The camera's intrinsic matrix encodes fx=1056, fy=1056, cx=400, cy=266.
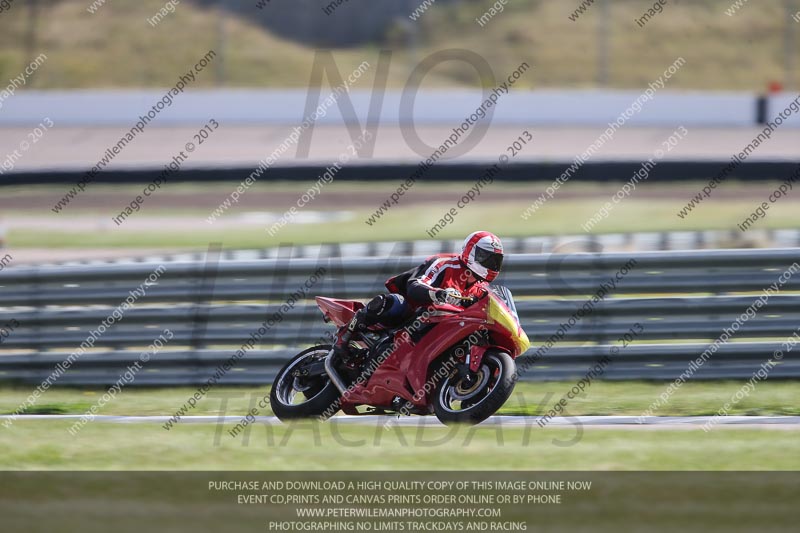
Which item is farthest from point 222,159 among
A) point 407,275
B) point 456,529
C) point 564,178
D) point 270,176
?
point 456,529

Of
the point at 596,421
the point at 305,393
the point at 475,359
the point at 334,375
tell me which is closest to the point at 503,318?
the point at 475,359

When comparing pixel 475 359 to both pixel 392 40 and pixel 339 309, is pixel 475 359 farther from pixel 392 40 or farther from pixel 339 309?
pixel 392 40

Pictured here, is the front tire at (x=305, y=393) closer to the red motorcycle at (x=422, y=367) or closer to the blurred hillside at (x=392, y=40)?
the red motorcycle at (x=422, y=367)

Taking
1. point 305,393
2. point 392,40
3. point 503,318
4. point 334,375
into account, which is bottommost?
point 392,40

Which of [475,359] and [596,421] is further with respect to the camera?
[596,421]

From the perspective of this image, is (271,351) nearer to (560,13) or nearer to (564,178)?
(564,178)

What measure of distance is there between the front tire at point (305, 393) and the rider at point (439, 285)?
297 mm

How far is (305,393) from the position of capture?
740 centimetres

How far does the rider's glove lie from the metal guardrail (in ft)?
5.70

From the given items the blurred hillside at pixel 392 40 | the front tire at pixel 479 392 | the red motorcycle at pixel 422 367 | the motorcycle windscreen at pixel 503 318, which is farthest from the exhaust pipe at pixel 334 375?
the blurred hillside at pixel 392 40

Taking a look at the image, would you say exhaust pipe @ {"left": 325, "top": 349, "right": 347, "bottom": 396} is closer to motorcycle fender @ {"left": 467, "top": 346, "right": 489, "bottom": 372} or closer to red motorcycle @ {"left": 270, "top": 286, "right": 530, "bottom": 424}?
red motorcycle @ {"left": 270, "top": 286, "right": 530, "bottom": 424}

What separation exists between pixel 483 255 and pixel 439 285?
1.20 feet

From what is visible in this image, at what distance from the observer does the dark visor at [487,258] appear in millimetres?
6961

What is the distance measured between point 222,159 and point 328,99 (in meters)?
5.02
